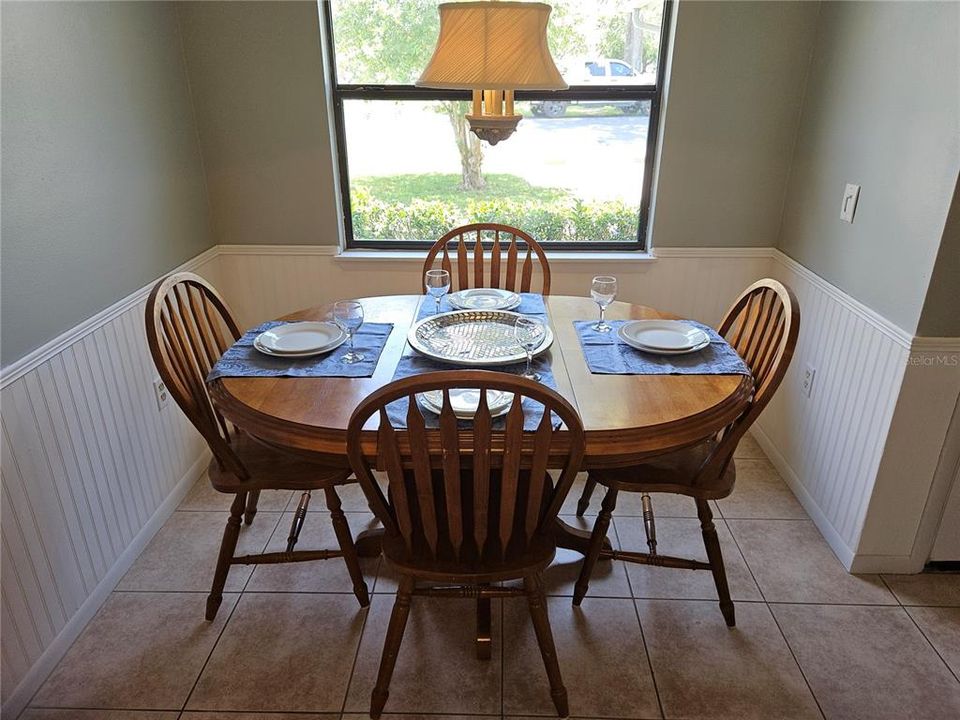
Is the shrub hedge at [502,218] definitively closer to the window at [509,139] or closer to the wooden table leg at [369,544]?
the window at [509,139]

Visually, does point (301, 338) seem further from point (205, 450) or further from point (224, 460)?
point (205, 450)

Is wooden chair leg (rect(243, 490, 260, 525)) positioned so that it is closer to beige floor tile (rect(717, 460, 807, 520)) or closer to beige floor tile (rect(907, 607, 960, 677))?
beige floor tile (rect(717, 460, 807, 520))

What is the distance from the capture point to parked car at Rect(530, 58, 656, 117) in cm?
246

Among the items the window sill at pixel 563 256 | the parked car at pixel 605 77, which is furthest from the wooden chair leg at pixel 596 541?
the parked car at pixel 605 77

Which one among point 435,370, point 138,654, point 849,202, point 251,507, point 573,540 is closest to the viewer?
Result: point 435,370

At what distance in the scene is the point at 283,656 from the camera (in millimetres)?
1666

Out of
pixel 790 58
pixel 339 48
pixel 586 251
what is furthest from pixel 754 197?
pixel 339 48

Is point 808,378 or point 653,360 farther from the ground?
point 653,360

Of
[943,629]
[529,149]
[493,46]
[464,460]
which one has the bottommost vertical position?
[943,629]

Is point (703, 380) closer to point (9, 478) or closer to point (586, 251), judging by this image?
point (586, 251)

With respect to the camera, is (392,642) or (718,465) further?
(718,465)

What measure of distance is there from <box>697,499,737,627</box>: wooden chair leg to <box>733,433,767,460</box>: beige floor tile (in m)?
0.94

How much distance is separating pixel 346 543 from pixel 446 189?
1587 millimetres

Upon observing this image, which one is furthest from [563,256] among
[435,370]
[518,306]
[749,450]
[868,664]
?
[868,664]
